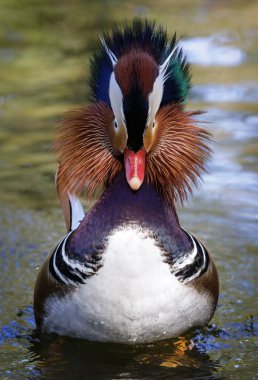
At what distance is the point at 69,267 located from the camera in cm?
447

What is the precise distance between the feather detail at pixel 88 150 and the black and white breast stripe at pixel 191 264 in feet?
1.75

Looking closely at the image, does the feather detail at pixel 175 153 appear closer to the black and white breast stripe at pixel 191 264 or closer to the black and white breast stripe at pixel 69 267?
the black and white breast stripe at pixel 191 264

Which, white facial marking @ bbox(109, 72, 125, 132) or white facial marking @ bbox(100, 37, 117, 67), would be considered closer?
white facial marking @ bbox(109, 72, 125, 132)

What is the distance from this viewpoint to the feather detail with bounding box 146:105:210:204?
14.8ft

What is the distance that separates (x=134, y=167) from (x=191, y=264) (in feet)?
2.02

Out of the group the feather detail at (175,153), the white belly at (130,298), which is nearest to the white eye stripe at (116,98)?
the feather detail at (175,153)

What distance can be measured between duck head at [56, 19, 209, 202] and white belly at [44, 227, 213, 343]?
1.06ft

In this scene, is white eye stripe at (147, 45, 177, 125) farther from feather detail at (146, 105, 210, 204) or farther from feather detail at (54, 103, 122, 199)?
feather detail at (54, 103, 122, 199)

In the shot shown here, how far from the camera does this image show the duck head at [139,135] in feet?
13.9

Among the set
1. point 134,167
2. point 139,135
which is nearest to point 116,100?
point 139,135

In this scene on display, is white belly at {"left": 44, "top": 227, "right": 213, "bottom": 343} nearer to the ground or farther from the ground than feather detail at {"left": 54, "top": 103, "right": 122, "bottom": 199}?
nearer to the ground

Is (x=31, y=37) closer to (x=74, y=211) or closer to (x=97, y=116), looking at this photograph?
(x=74, y=211)

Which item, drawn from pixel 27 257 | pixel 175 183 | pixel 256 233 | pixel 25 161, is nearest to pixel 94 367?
pixel 175 183

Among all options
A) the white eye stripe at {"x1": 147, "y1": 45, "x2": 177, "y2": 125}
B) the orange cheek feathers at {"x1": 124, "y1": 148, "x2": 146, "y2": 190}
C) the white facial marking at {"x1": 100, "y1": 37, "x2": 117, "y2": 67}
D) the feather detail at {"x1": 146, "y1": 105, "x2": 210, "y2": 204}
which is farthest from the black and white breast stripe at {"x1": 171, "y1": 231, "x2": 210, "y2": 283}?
the white facial marking at {"x1": 100, "y1": 37, "x2": 117, "y2": 67}
